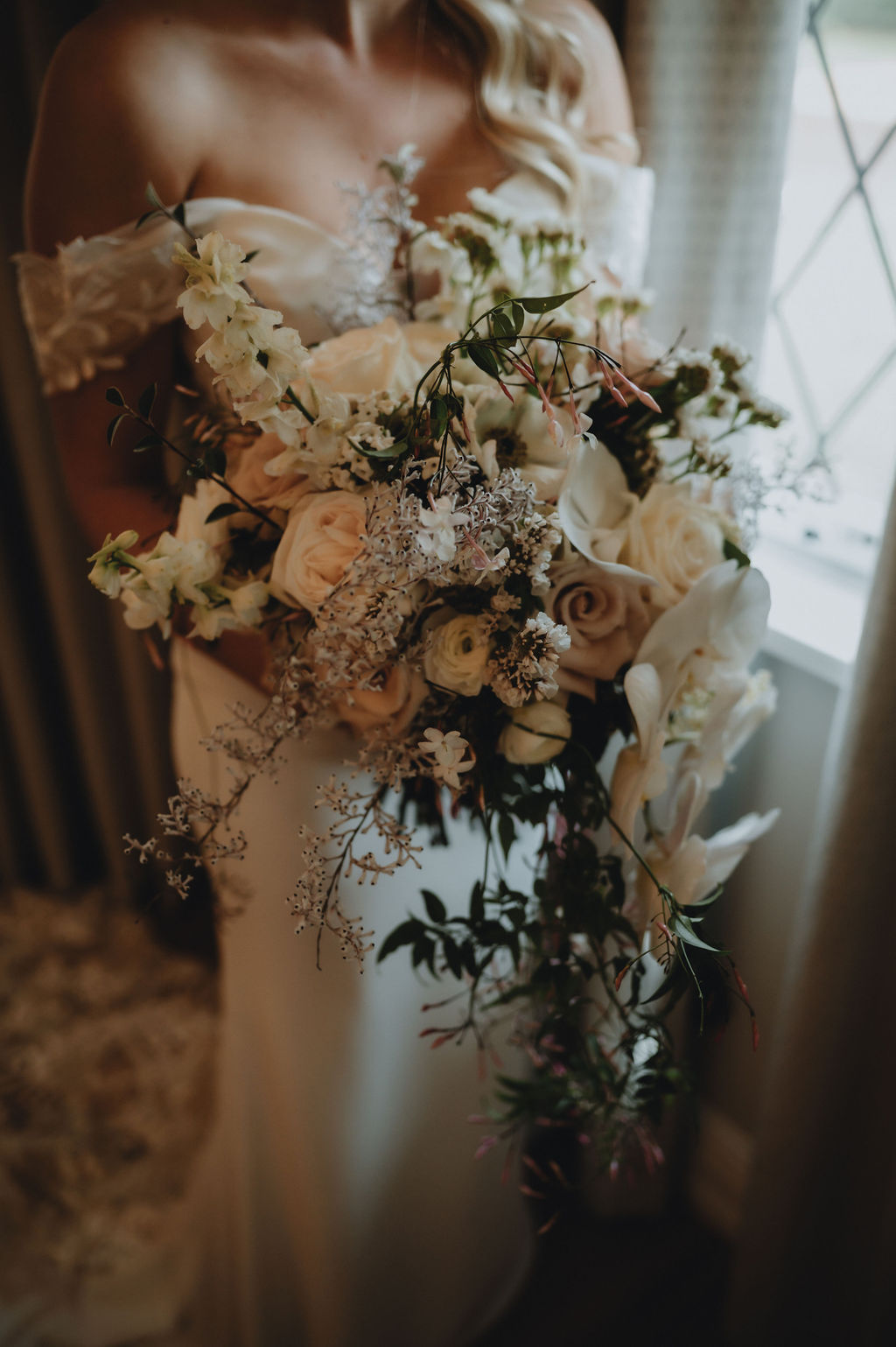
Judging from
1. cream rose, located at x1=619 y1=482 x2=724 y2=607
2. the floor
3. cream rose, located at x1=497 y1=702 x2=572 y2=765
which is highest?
cream rose, located at x1=619 y1=482 x2=724 y2=607

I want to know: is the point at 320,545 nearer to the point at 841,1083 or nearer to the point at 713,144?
the point at 713,144

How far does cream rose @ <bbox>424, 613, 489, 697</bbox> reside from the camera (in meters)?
0.55

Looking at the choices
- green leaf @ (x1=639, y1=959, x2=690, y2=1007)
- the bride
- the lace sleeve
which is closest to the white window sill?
the bride

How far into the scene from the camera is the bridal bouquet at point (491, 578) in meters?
0.51

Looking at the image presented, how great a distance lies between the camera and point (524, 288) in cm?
77

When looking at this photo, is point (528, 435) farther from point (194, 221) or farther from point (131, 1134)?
point (131, 1134)

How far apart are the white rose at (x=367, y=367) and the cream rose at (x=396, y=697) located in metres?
0.19

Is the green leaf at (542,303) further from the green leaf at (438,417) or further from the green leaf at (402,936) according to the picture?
the green leaf at (402,936)

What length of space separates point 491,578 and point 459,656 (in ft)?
0.17

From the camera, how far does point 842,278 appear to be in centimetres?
125

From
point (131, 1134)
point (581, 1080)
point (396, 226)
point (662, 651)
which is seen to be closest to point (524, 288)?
point (396, 226)

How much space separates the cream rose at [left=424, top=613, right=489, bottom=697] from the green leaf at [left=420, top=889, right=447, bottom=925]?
230 mm

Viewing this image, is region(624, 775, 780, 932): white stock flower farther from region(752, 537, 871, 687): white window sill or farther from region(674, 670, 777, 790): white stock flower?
region(752, 537, 871, 687): white window sill

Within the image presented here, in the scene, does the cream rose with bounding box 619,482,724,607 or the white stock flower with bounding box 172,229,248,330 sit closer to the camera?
the white stock flower with bounding box 172,229,248,330
